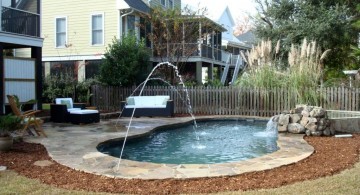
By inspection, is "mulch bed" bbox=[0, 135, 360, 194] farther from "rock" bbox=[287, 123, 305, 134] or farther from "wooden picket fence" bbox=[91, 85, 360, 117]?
"wooden picket fence" bbox=[91, 85, 360, 117]

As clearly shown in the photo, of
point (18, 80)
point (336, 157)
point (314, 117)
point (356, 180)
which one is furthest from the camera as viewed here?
point (18, 80)

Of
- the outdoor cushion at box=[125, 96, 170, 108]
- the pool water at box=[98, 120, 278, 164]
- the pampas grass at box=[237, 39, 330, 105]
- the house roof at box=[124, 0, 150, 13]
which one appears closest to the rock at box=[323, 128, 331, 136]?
the pool water at box=[98, 120, 278, 164]

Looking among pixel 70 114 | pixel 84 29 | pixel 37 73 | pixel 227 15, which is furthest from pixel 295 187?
pixel 227 15

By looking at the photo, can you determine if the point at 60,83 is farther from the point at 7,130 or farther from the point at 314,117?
the point at 314,117

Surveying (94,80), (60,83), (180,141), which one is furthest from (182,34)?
(180,141)

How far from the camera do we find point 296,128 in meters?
9.05

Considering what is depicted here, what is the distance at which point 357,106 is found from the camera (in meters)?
12.5

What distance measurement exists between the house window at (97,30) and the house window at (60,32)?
1890 millimetres

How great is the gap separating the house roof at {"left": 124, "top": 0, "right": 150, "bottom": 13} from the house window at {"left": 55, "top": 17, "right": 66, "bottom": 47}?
4.14 m

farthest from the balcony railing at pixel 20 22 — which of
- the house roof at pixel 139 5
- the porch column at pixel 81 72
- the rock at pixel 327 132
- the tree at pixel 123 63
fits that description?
the rock at pixel 327 132

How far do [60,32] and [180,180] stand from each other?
18.0 metres

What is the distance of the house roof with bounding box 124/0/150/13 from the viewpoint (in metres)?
19.3

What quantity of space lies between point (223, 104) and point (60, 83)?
784cm

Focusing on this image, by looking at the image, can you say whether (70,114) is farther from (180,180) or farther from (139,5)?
(139,5)
